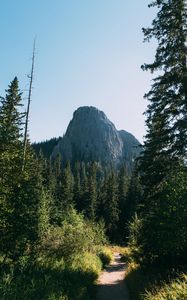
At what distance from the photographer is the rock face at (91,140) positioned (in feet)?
604

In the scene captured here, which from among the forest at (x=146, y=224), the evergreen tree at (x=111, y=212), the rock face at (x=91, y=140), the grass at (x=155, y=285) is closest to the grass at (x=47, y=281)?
the forest at (x=146, y=224)

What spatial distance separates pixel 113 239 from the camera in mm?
78375

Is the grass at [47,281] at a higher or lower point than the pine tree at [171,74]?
lower

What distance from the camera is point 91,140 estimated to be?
185 m

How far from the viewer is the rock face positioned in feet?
604

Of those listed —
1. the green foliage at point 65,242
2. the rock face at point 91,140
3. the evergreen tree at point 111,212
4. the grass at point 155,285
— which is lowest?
the grass at point 155,285

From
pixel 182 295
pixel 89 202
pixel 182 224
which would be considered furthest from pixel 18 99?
pixel 89 202

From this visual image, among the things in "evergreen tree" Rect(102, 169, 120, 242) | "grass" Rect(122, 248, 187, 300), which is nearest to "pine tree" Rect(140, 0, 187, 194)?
"grass" Rect(122, 248, 187, 300)

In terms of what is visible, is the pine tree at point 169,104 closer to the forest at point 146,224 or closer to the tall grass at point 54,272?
the forest at point 146,224

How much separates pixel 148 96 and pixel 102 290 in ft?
→ 36.5

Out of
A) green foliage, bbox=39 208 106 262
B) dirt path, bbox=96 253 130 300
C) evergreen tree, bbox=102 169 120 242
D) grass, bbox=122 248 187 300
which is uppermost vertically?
evergreen tree, bbox=102 169 120 242

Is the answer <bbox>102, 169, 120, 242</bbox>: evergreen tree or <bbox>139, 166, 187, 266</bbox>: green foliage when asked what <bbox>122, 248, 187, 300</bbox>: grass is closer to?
<bbox>139, 166, 187, 266</bbox>: green foliage

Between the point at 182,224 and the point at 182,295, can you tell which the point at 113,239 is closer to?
the point at 182,224

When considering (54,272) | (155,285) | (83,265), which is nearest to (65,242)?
(83,265)
